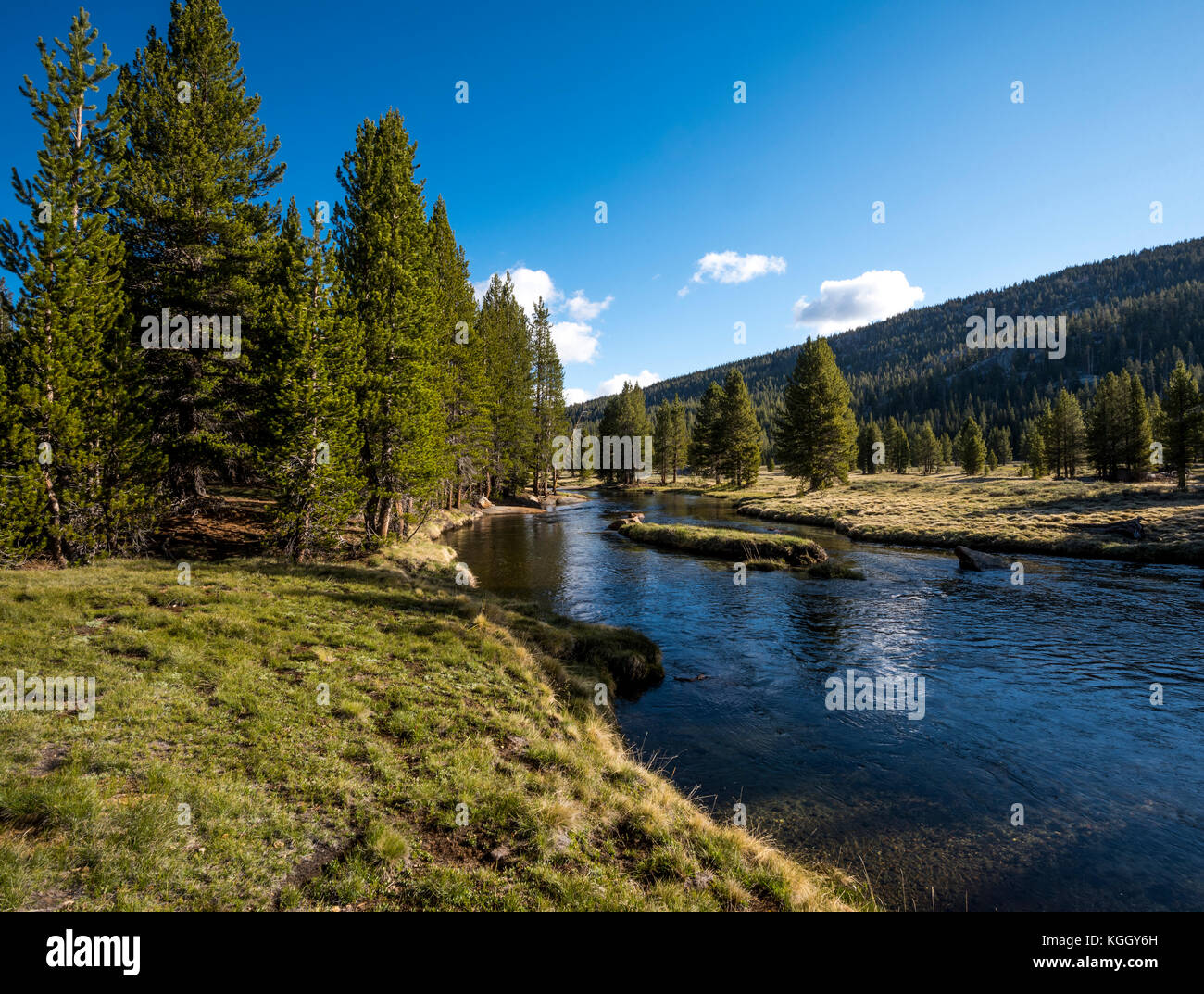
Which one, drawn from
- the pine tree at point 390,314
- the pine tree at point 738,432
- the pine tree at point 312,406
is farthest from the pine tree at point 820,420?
the pine tree at point 312,406

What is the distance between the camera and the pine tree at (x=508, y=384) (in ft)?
173

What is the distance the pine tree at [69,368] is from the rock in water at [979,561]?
38730 mm

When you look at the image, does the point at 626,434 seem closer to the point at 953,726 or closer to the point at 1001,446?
the point at 953,726

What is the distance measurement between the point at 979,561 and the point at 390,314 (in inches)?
1354

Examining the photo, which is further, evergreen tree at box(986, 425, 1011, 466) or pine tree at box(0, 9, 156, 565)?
evergreen tree at box(986, 425, 1011, 466)

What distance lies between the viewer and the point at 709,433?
3497 inches

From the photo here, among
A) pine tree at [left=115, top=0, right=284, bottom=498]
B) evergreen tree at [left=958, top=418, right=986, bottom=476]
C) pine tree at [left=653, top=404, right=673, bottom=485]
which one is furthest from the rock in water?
evergreen tree at [left=958, top=418, right=986, bottom=476]

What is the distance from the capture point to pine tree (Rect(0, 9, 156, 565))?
594 inches

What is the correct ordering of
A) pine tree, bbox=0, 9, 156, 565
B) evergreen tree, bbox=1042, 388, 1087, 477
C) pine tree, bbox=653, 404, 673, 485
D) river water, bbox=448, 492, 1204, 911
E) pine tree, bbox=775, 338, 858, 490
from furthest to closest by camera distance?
pine tree, bbox=653, 404, 673, 485, evergreen tree, bbox=1042, 388, 1087, 477, pine tree, bbox=775, 338, 858, 490, pine tree, bbox=0, 9, 156, 565, river water, bbox=448, 492, 1204, 911

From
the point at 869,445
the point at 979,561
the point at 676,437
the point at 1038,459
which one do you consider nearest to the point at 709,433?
the point at 676,437

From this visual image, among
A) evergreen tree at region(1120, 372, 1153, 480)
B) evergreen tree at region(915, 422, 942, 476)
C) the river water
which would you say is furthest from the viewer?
evergreen tree at region(915, 422, 942, 476)

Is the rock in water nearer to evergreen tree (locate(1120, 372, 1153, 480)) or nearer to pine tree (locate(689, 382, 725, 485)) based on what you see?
pine tree (locate(689, 382, 725, 485))

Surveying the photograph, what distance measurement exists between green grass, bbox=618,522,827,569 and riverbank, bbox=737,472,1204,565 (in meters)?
10.6

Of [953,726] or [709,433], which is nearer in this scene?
[953,726]
